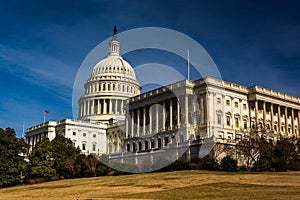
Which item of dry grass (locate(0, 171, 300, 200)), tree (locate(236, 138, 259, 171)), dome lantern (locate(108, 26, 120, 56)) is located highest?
dome lantern (locate(108, 26, 120, 56))

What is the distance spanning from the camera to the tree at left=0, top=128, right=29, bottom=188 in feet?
243

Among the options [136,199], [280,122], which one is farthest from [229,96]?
[136,199]

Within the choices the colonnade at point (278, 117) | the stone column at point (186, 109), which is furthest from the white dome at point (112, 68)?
the colonnade at point (278, 117)

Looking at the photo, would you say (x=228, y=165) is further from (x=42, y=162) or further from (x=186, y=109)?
(x=42, y=162)

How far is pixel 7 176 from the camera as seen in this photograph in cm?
7369

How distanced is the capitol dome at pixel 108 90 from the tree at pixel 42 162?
7057 centimetres

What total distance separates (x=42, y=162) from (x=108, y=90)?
85743 millimetres

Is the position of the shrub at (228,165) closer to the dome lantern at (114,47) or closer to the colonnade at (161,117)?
the colonnade at (161,117)

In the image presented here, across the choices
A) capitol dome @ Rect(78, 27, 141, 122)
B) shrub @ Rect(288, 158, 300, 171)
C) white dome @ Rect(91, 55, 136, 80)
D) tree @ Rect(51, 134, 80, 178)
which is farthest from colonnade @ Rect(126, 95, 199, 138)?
white dome @ Rect(91, 55, 136, 80)

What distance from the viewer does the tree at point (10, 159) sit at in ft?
243

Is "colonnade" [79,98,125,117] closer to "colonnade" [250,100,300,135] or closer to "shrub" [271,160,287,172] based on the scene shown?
"colonnade" [250,100,300,135]

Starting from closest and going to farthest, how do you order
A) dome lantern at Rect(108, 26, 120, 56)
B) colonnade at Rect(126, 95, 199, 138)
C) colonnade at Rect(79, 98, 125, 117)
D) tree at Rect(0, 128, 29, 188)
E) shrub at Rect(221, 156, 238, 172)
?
shrub at Rect(221, 156, 238, 172), tree at Rect(0, 128, 29, 188), colonnade at Rect(126, 95, 199, 138), colonnade at Rect(79, 98, 125, 117), dome lantern at Rect(108, 26, 120, 56)

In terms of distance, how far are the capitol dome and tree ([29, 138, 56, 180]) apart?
70574 millimetres

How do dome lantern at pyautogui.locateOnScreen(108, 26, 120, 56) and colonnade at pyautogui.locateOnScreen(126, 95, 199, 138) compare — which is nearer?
colonnade at pyautogui.locateOnScreen(126, 95, 199, 138)
